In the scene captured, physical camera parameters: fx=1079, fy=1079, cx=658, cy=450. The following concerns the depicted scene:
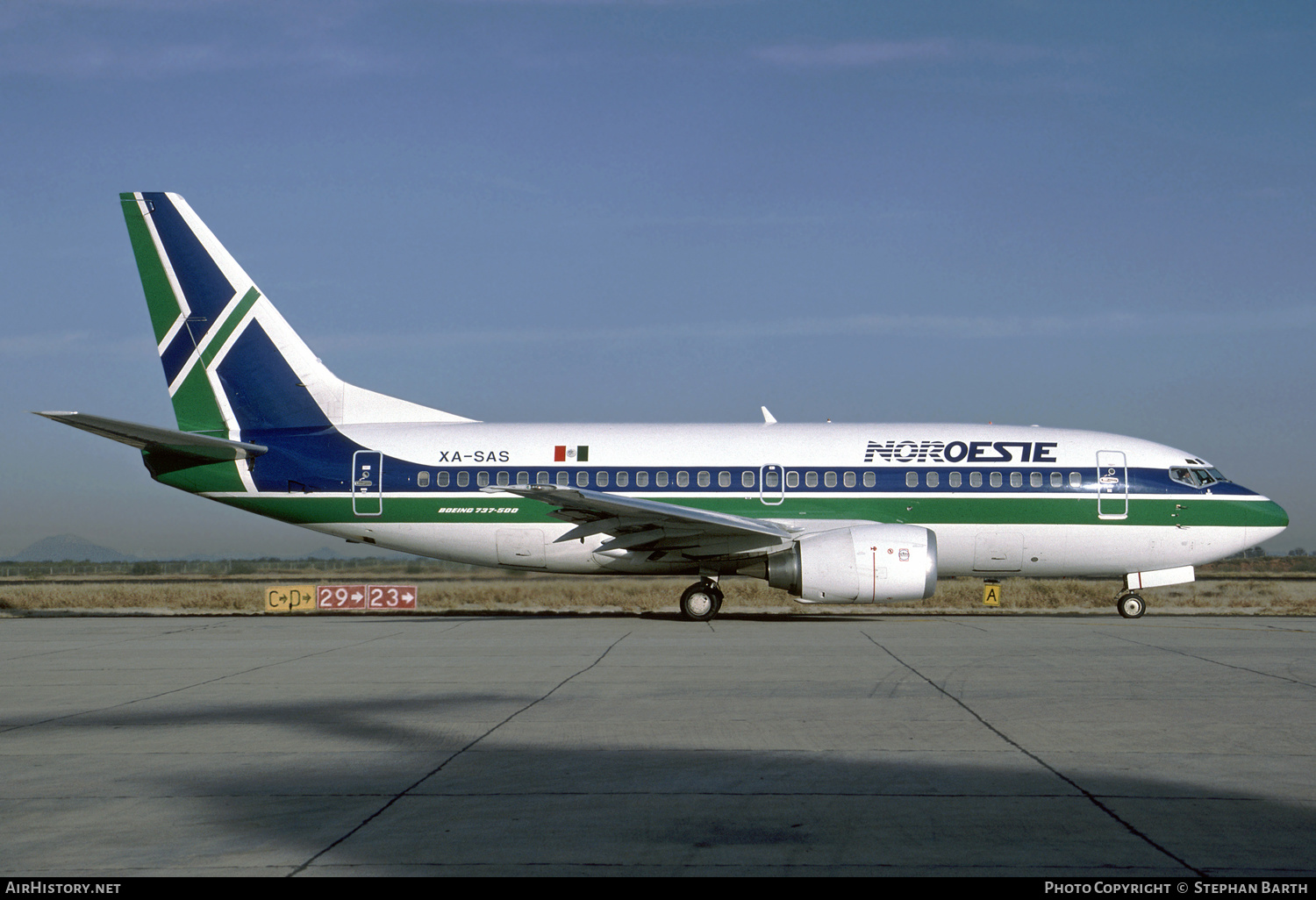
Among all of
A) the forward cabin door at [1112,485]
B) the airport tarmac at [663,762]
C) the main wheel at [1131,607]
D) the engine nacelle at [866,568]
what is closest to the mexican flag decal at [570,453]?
the engine nacelle at [866,568]

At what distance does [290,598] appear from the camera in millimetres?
26438

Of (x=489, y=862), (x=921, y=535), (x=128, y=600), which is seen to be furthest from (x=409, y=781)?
(x=128, y=600)

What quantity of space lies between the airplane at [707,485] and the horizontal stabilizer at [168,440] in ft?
0.17

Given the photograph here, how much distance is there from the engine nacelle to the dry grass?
4765mm

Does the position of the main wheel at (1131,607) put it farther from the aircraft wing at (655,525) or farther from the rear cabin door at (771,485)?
the rear cabin door at (771,485)

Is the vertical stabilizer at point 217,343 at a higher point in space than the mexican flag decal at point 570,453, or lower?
higher

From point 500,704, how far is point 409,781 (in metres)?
3.25

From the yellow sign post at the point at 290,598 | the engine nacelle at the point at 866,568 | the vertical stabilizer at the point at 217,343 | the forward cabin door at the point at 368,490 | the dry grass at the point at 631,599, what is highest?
the vertical stabilizer at the point at 217,343

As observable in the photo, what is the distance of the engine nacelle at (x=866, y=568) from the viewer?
1834 cm

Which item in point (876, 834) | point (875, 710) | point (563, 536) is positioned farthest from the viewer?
point (563, 536)

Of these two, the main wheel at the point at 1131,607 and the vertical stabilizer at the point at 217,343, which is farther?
the vertical stabilizer at the point at 217,343

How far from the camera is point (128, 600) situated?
30312mm

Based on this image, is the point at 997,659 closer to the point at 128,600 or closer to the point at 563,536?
the point at 563,536
